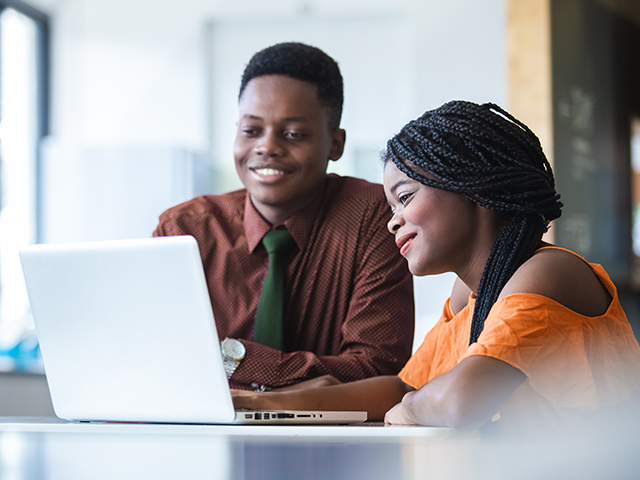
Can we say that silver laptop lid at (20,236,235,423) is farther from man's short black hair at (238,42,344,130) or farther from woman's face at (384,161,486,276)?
man's short black hair at (238,42,344,130)

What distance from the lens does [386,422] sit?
98cm

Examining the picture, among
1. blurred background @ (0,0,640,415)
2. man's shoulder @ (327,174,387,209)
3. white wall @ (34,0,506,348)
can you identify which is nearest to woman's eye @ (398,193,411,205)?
man's shoulder @ (327,174,387,209)

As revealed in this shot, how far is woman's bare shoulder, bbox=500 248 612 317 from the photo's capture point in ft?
2.96

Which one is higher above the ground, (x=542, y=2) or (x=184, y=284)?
(x=542, y=2)

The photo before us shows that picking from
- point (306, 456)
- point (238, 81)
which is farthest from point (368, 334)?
point (238, 81)

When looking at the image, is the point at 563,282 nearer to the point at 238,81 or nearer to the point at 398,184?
the point at 398,184

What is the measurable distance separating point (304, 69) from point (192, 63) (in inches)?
109

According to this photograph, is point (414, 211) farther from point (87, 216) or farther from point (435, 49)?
point (435, 49)

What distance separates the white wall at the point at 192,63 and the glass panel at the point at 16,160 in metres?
0.15

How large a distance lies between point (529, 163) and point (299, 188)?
62 cm

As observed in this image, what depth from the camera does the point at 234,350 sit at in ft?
4.27

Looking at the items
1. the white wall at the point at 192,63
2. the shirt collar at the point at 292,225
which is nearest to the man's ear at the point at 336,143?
the shirt collar at the point at 292,225

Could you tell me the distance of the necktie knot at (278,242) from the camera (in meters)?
1.50

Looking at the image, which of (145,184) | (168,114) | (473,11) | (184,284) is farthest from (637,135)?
(184,284)
